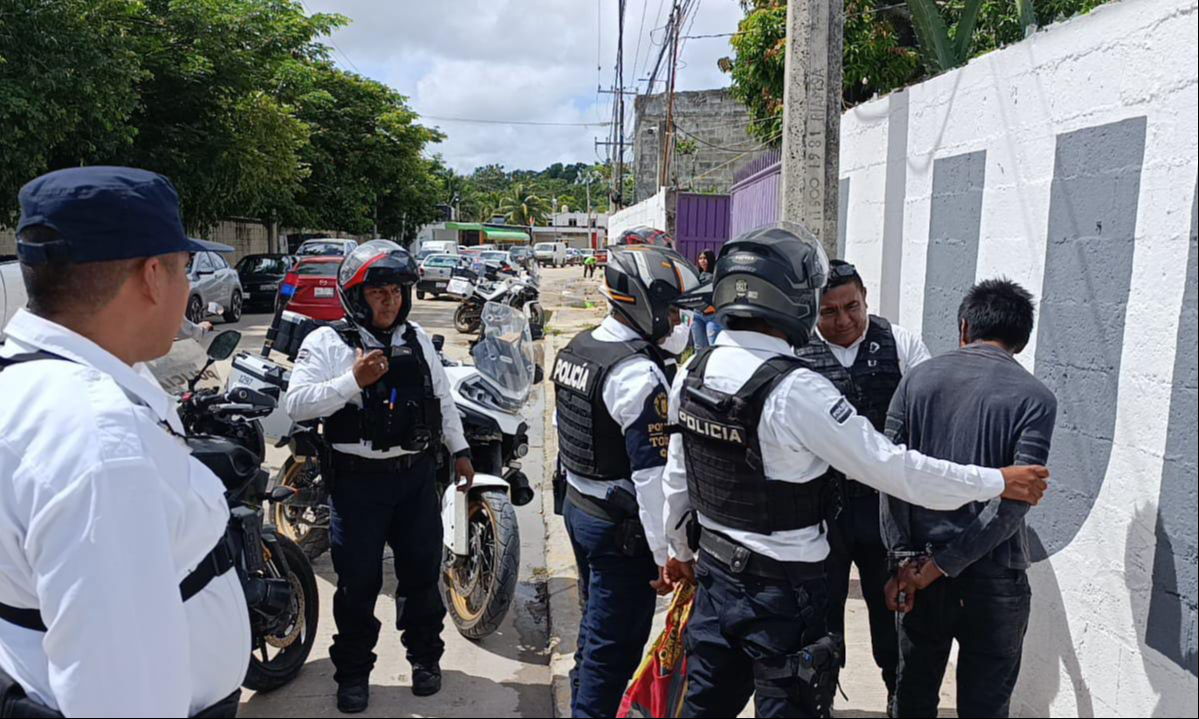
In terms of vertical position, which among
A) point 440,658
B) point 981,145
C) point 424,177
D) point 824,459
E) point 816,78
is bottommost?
point 440,658

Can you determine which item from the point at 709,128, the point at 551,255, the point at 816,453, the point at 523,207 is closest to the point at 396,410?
the point at 816,453

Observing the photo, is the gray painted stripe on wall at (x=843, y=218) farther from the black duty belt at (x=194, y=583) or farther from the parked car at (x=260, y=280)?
the parked car at (x=260, y=280)

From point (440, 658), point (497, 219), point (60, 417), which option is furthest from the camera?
point (497, 219)

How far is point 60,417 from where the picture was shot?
1.34 meters

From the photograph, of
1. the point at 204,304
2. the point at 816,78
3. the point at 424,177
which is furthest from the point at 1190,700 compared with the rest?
the point at 424,177

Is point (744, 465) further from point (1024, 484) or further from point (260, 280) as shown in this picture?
point (260, 280)

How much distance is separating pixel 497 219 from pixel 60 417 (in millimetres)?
94581

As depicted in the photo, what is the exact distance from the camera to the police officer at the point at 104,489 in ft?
4.13

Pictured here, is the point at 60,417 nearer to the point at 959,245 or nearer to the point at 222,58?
the point at 959,245

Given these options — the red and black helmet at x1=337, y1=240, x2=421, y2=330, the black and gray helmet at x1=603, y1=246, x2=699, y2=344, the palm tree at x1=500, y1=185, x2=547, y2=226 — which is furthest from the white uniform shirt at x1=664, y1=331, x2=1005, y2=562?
the palm tree at x1=500, y1=185, x2=547, y2=226

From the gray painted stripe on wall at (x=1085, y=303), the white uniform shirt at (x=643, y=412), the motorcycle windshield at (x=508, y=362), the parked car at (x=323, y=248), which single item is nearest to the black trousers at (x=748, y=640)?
the white uniform shirt at (x=643, y=412)

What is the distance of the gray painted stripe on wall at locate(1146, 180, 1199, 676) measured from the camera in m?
2.49

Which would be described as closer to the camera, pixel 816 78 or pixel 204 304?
pixel 816 78

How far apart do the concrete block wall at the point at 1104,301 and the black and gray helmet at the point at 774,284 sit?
3.38 feet
